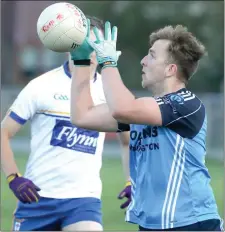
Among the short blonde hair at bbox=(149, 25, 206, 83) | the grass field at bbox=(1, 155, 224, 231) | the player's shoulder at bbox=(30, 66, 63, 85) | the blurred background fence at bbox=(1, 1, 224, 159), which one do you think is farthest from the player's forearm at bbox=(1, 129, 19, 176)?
the blurred background fence at bbox=(1, 1, 224, 159)

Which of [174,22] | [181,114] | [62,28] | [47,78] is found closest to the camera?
[181,114]

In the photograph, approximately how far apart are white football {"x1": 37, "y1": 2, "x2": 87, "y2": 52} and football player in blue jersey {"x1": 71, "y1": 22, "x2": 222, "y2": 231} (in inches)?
8.0

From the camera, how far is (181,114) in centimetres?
521

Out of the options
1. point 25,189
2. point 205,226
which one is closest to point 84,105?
point 205,226

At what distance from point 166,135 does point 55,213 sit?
75.6 inches

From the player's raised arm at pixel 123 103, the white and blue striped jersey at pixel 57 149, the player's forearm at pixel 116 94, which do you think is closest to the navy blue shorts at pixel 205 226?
the player's raised arm at pixel 123 103

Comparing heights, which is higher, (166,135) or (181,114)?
(181,114)

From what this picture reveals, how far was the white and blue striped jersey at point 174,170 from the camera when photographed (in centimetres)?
516

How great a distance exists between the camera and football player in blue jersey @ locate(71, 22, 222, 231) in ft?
16.9

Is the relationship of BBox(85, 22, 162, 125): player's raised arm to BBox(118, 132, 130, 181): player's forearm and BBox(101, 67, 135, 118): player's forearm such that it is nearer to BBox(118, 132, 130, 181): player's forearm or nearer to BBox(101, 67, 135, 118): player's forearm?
BBox(101, 67, 135, 118): player's forearm

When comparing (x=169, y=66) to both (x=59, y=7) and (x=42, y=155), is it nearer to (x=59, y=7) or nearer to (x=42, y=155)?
(x=59, y=7)

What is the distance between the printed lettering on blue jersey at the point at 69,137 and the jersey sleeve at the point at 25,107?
0.24 metres

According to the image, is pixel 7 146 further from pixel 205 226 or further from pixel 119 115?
pixel 205 226

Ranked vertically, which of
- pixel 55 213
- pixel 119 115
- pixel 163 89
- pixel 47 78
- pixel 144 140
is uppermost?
pixel 47 78
